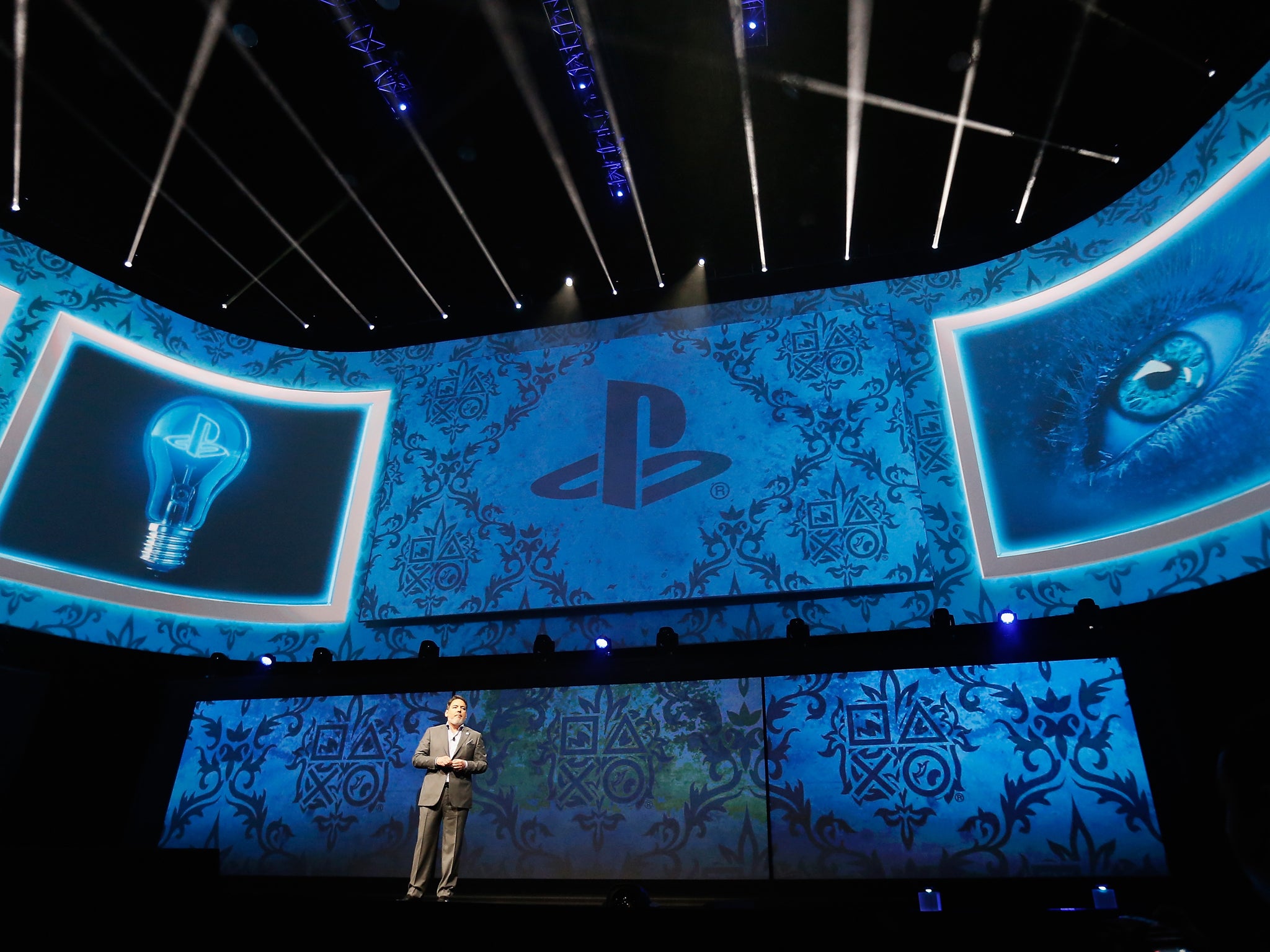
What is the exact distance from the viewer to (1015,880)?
379 centimetres

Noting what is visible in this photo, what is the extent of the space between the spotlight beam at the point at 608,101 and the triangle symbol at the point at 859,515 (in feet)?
10.6

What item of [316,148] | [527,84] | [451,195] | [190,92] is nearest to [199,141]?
[190,92]

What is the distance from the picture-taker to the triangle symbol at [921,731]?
13.9ft

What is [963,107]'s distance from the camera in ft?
18.2

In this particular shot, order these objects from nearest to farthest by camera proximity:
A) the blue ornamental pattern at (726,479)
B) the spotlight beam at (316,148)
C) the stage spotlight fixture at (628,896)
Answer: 1. the stage spotlight fixture at (628,896)
2. the spotlight beam at (316,148)
3. the blue ornamental pattern at (726,479)

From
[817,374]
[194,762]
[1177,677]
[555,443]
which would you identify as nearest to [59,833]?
[194,762]

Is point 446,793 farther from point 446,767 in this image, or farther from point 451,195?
point 451,195

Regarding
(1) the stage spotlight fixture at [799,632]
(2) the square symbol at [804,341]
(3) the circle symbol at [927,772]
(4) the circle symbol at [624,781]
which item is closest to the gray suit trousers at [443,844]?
(4) the circle symbol at [624,781]

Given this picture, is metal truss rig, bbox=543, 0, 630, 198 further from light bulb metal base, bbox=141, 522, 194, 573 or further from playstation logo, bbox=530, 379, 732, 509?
light bulb metal base, bbox=141, 522, 194, 573

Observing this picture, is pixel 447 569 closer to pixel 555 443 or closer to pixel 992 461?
pixel 555 443

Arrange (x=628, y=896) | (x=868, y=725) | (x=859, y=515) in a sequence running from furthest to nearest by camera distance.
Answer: (x=859, y=515)
(x=868, y=725)
(x=628, y=896)

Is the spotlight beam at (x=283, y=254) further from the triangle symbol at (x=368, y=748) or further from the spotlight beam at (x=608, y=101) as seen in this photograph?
the triangle symbol at (x=368, y=748)

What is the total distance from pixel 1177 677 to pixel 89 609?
7687 millimetres

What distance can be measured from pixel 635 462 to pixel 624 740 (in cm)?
259
